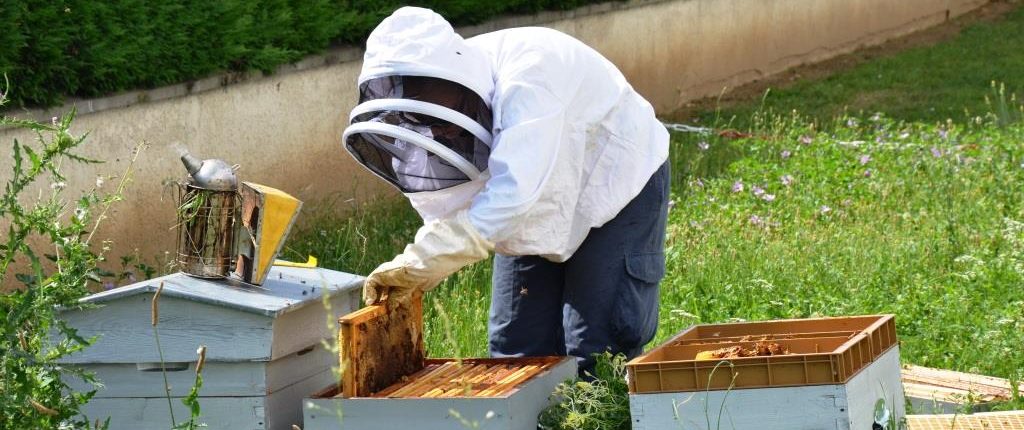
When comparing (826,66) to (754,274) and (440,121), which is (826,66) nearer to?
(754,274)

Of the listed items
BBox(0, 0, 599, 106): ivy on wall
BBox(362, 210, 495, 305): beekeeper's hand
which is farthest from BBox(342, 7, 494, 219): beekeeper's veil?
BBox(0, 0, 599, 106): ivy on wall

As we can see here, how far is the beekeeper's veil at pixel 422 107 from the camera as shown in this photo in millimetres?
3186

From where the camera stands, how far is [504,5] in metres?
8.64

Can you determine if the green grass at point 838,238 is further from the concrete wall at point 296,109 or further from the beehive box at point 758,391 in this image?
the beehive box at point 758,391

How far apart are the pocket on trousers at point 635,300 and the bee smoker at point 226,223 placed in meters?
0.95

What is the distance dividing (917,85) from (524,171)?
29.9 feet

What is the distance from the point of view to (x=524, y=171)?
3.15 metres

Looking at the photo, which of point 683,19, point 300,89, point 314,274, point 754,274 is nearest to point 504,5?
point 300,89

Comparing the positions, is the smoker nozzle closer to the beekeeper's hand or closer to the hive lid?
the hive lid

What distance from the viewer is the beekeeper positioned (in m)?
3.17

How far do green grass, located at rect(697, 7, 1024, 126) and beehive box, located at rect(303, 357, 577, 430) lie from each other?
23.3 feet

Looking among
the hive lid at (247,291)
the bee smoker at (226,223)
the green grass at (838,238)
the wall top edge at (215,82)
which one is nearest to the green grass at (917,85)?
the green grass at (838,238)

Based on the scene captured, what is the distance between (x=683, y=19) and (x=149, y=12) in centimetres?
598

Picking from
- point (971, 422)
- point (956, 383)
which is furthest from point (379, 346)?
point (956, 383)
